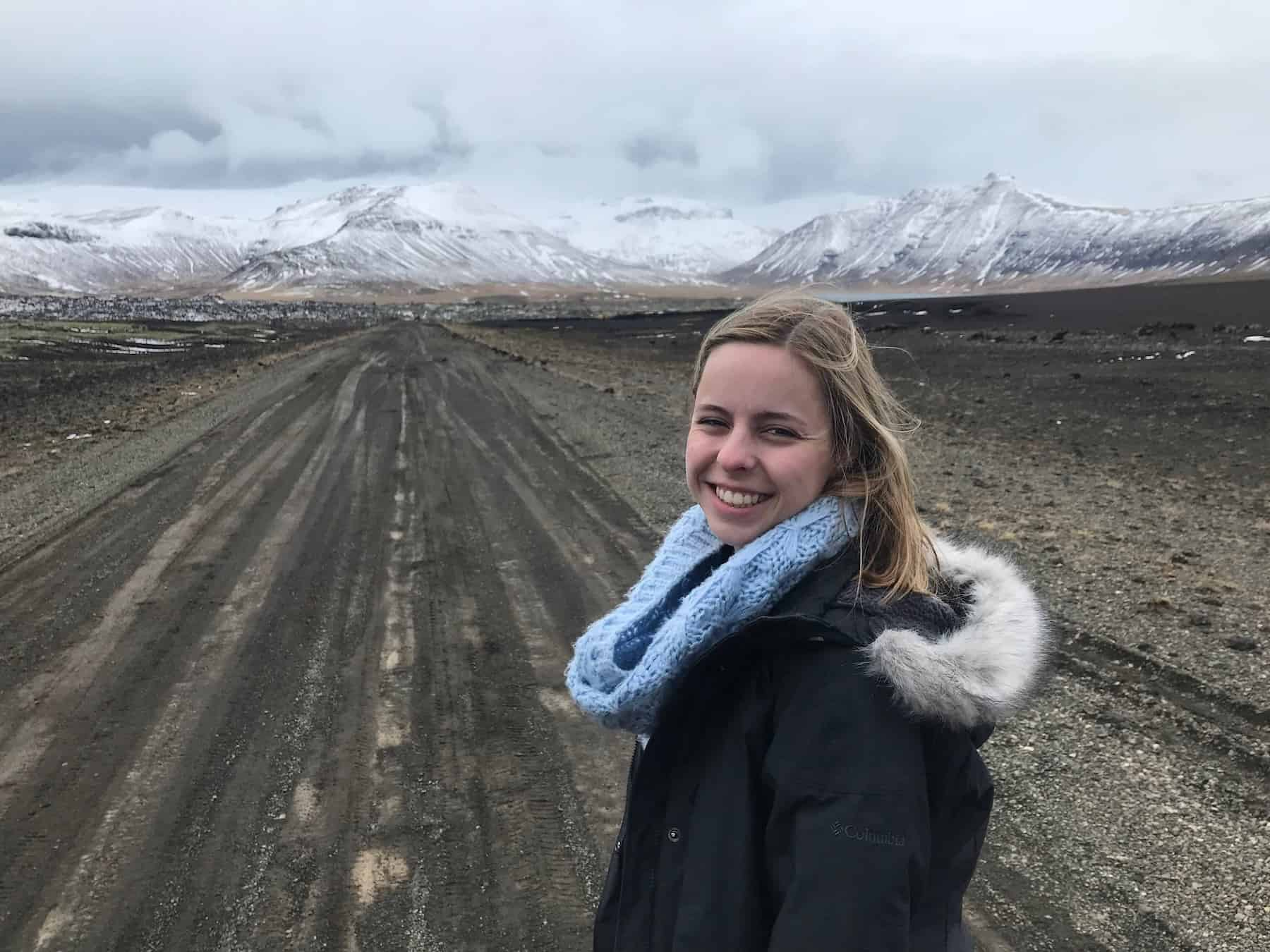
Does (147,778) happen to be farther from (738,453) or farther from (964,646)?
(964,646)

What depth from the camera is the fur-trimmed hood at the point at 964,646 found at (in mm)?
1418

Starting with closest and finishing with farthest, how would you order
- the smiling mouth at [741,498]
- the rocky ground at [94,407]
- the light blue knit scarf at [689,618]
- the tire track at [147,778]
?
the light blue knit scarf at [689,618] < the smiling mouth at [741,498] < the tire track at [147,778] < the rocky ground at [94,407]

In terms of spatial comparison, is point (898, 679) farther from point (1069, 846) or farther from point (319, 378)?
point (319, 378)

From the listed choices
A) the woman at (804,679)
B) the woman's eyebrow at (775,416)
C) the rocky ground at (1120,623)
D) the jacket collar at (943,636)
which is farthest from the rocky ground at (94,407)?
the jacket collar at (943,636)

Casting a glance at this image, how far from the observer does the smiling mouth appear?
5.76 feet

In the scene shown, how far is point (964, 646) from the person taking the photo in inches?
59.9

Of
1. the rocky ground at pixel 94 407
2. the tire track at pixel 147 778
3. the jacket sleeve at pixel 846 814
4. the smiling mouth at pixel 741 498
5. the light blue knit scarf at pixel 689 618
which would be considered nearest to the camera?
the jacket sleeve at pixel 846 814

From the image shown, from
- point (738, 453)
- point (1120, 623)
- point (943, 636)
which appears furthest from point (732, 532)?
point (1120, 623)

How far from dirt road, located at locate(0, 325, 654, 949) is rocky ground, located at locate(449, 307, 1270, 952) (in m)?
2.07

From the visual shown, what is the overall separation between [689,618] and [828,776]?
39 centimetres

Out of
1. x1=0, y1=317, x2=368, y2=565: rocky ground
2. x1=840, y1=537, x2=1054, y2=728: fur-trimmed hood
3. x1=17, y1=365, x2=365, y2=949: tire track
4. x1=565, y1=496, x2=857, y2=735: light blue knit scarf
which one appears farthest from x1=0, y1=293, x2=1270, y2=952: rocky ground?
x1=840, y1=537, x2=1054, y2=728: fur-trimmed hood

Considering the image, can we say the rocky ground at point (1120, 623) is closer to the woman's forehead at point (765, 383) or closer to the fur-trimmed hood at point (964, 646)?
the fur-trimmed hood at point (964, 646)

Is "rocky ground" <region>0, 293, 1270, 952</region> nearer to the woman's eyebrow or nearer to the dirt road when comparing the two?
the dirt road

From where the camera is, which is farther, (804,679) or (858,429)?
(858,429)
